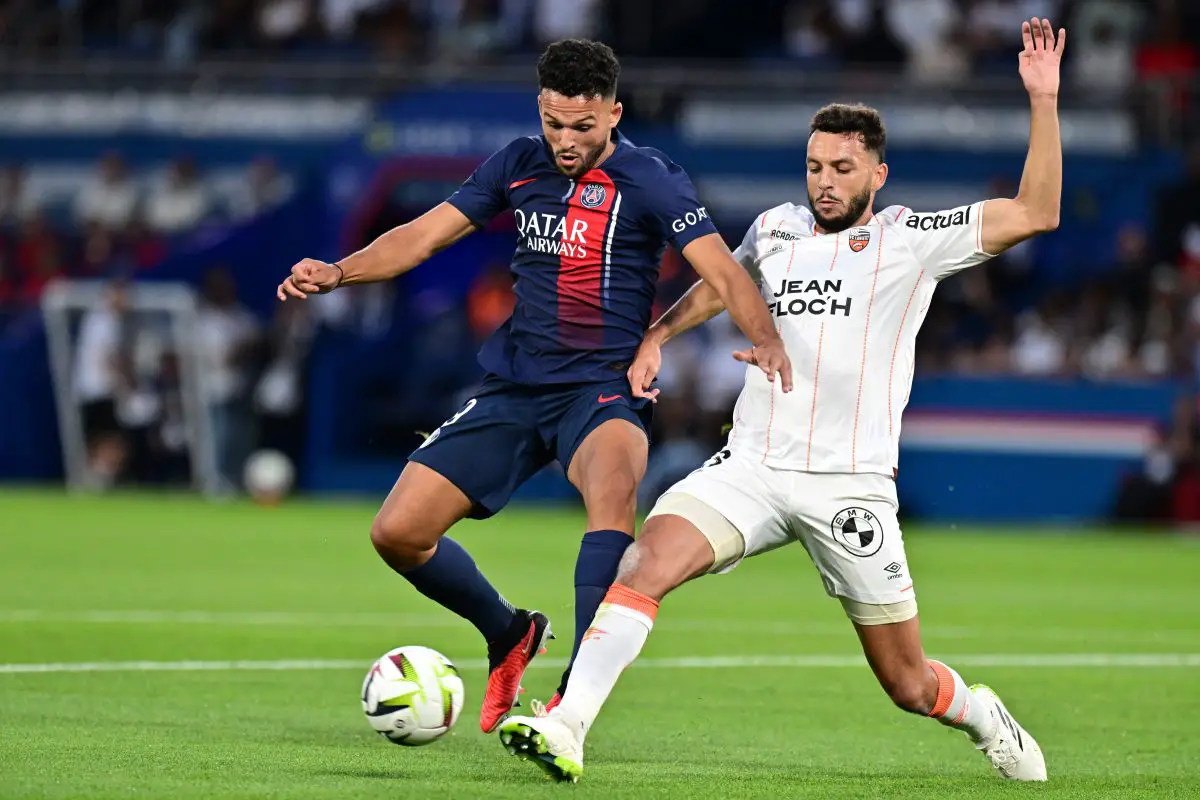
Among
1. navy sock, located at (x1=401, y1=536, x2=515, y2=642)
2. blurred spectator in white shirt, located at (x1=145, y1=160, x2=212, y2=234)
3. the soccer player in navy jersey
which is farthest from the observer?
blurred spectator in white shirt, located at (x1=145, y1=160, x2=212, y2=234)

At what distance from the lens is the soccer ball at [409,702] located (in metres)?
6.97

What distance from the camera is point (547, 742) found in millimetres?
5949

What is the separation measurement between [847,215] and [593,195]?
1.04 meters

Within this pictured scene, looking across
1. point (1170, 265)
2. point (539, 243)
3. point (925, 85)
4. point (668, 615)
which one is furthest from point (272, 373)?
point (539, 243)

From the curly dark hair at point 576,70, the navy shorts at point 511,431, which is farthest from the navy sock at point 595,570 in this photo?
the curly dark hair at point 576,70

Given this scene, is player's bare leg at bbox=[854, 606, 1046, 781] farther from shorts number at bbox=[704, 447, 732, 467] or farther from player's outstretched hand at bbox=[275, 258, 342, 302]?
player's outstretched hand at bbox=[275, 258, 342, 302]

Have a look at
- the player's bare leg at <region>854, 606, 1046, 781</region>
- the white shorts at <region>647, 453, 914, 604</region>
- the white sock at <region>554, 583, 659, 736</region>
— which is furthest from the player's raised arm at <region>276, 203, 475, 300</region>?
the player's bare leg at <region>854, 606, 1046, 781</region>

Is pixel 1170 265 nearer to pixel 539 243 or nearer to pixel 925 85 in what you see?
pixel 925 85

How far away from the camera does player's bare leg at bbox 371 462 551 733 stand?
743cm

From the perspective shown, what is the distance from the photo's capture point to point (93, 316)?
23906 mm

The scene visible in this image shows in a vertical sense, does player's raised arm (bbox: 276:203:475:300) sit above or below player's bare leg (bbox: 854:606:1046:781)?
above

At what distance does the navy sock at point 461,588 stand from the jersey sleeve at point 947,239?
2.07 metres

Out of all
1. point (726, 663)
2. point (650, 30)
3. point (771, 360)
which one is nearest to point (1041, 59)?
point (771, 360)

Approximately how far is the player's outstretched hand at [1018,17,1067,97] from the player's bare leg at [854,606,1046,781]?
→ 5.92 feet
